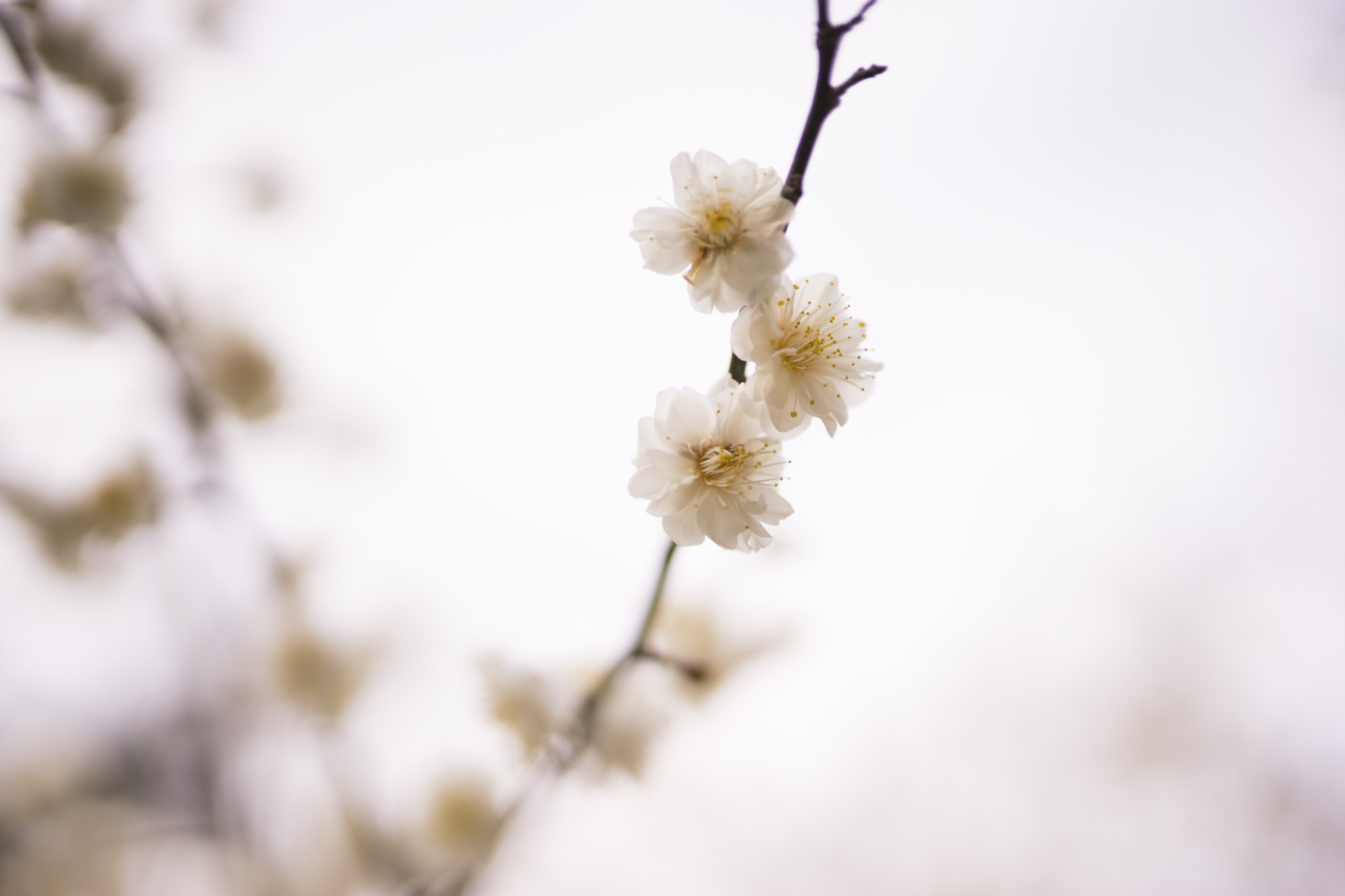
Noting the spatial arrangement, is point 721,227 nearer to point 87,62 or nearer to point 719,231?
point 719,231

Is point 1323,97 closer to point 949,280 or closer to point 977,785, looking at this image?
point 949,280

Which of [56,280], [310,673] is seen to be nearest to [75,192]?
[56,280]

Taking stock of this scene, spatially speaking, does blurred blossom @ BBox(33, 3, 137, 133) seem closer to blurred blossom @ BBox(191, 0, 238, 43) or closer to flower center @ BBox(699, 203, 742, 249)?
blurred blossom @ BBox(191, 0, 238, 43)

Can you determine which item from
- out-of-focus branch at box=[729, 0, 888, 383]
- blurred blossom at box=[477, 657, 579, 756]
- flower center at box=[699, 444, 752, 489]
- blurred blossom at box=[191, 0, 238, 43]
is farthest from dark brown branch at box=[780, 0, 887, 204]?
blurred blossom at box=[191, 0, 238, 43]

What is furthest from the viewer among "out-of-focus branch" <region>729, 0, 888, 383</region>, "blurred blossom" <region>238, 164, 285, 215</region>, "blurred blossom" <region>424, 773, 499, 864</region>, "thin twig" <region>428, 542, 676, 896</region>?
"blurred blossom" <region>238, 164, 285, 215</region>

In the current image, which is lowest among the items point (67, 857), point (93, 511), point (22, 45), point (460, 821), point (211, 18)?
point (67, 857)

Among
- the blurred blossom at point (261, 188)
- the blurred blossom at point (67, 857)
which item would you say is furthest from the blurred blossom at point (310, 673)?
the blurred blossom at point (261, 188)
